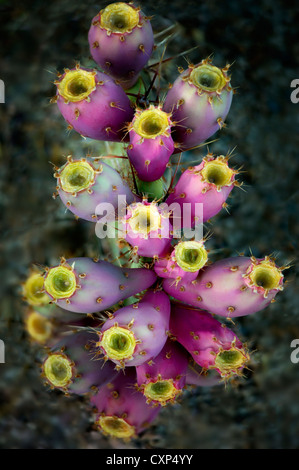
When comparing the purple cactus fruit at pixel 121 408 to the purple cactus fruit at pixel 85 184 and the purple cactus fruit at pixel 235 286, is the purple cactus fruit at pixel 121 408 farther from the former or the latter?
the purple cactus fruit at pixel 85 184

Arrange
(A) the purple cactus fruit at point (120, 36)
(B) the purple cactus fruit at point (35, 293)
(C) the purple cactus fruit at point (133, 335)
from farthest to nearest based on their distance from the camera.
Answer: (B) the purple cactus fruit at point (35, 293) < (A) the purple cactus fruit at point (120, 36) < (C) the purple cactus fruit at point (133, 335)

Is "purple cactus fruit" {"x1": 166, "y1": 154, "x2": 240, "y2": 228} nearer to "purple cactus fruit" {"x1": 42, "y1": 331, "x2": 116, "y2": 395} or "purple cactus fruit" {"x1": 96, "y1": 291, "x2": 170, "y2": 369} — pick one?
"purple cactus fruit" {"x1": 96, "y1": 291, "x2": 170, "y2": 369}

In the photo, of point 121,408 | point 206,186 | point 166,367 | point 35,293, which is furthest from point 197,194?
point 35,293

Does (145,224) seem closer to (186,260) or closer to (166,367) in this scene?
(186,260)

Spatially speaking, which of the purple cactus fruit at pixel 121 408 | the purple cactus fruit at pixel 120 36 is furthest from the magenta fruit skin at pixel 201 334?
the purple cactus fruit at pixel 120 36

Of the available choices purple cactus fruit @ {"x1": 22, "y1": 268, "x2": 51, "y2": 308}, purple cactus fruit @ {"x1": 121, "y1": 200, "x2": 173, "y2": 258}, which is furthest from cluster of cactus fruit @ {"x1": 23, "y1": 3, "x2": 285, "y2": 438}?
purple cactus fruit @ {"x1": 22, "y1": 268, "x2": 51, "y2": 308}

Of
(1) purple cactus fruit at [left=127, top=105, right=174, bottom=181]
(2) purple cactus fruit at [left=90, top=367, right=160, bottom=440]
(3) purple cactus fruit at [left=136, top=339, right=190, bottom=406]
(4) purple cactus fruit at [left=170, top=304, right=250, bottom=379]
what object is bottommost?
(2) purple cactus fruit at [left=90, top=367, right=160, bottom=440]
